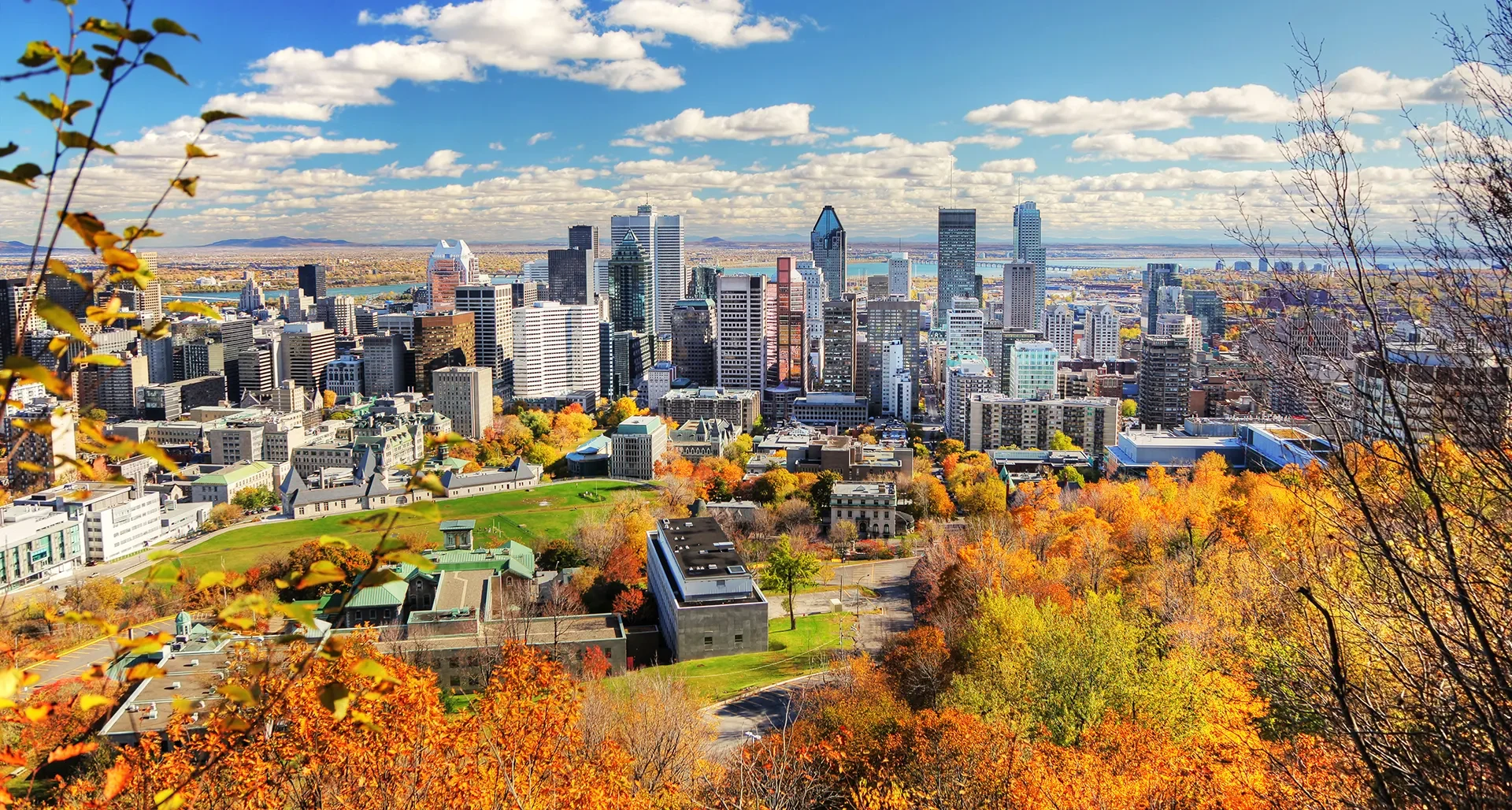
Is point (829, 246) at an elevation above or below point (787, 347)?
above

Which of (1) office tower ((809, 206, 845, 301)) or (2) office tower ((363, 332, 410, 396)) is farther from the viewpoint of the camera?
(1) office tower ((809, 206, 845, 301))

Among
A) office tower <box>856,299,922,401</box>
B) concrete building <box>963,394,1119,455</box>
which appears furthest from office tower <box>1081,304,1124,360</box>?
concrete building <box>963,394,1119,455</box>

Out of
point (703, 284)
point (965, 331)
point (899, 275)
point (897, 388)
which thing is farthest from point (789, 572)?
point (899, 275)

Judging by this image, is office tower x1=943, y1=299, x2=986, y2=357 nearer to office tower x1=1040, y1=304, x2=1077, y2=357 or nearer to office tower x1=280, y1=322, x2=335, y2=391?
office tower x1=1040, y1=304, x2=1077, y2=357

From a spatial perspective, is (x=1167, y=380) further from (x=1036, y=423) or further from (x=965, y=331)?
(x=965, y=331)

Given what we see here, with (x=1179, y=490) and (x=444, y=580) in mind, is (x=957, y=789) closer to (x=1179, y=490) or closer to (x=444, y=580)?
(x=444, y=580)

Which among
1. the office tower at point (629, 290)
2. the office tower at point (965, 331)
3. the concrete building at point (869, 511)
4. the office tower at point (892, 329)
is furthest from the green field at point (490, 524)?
the office tower at point (629, 290)

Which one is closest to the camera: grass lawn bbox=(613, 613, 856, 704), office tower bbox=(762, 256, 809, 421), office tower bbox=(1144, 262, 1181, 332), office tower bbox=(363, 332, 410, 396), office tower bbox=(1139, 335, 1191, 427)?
grass lawn bbox=(613, 613, 856, 704)
